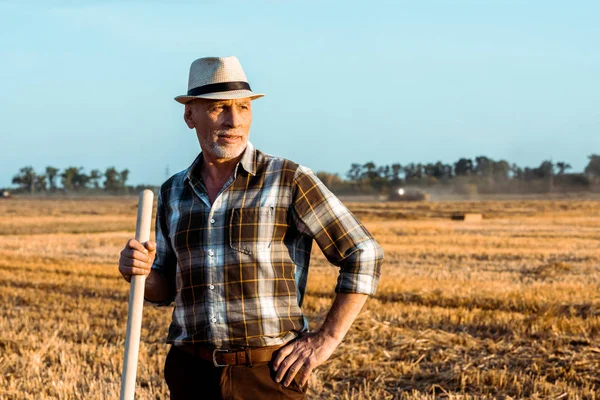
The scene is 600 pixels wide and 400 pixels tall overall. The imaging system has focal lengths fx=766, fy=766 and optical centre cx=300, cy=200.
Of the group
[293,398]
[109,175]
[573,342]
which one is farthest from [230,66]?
[109,175]

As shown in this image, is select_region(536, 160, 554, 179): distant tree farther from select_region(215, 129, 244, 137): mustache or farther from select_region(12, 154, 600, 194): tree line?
select_region(215, 129, 244, 137): mustache

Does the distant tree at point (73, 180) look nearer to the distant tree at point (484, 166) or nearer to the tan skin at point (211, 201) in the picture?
the distant tree at point (484, 166)

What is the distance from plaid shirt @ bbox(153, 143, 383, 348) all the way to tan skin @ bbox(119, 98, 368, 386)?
69 millimetres

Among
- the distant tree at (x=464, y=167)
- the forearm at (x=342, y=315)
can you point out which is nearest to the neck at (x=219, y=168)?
the forearm at (x=342, y=315)

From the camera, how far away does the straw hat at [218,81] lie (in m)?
3.02

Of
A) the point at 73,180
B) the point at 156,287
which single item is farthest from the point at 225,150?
the point at 73,180

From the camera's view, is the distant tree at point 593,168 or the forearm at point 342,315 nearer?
the forearm at point 342,315

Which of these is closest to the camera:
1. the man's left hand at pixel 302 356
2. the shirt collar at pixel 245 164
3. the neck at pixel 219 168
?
the man's left hand at pixel 302 356

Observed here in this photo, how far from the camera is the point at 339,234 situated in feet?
9.78

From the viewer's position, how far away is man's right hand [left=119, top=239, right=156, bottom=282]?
9.62 feet

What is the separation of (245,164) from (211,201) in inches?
8.7

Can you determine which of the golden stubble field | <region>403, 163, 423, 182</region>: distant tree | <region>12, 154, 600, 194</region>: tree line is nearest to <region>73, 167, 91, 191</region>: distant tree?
<region>12, 154, 600, 194</region>: tree line

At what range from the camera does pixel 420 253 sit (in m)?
19.5

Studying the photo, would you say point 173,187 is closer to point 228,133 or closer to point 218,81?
point 228,133
